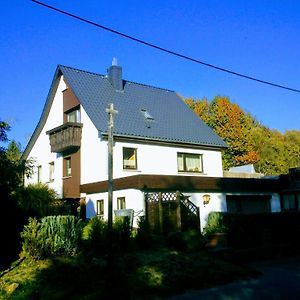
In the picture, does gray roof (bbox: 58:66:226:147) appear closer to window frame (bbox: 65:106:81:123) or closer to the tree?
window frame (bbox: 65:106:81:123)

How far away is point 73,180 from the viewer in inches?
1036

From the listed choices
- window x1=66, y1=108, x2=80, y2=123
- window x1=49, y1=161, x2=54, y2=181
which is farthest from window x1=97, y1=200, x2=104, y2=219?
window x1=49, y1=161, x2=54, y2=181

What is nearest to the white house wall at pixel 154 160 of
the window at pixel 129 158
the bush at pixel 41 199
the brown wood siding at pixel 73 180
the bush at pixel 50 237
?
the window at pixel 129 158


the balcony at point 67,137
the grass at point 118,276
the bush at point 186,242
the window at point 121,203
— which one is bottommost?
the grass at point 118,276

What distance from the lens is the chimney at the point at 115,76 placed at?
29734 mm

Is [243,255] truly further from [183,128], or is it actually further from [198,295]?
[183,128]

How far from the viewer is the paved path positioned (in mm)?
9344

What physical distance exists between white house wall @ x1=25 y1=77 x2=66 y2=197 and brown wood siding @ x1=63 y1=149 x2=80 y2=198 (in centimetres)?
87

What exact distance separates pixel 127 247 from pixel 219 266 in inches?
131

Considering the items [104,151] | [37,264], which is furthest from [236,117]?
[37,264]

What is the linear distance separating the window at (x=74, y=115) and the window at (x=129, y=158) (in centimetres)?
441

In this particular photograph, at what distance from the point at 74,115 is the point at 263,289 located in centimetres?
2001

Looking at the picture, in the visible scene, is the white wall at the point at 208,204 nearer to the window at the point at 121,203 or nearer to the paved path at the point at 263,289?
the window at the point at 121,203

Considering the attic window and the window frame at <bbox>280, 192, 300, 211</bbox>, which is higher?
the attic window
